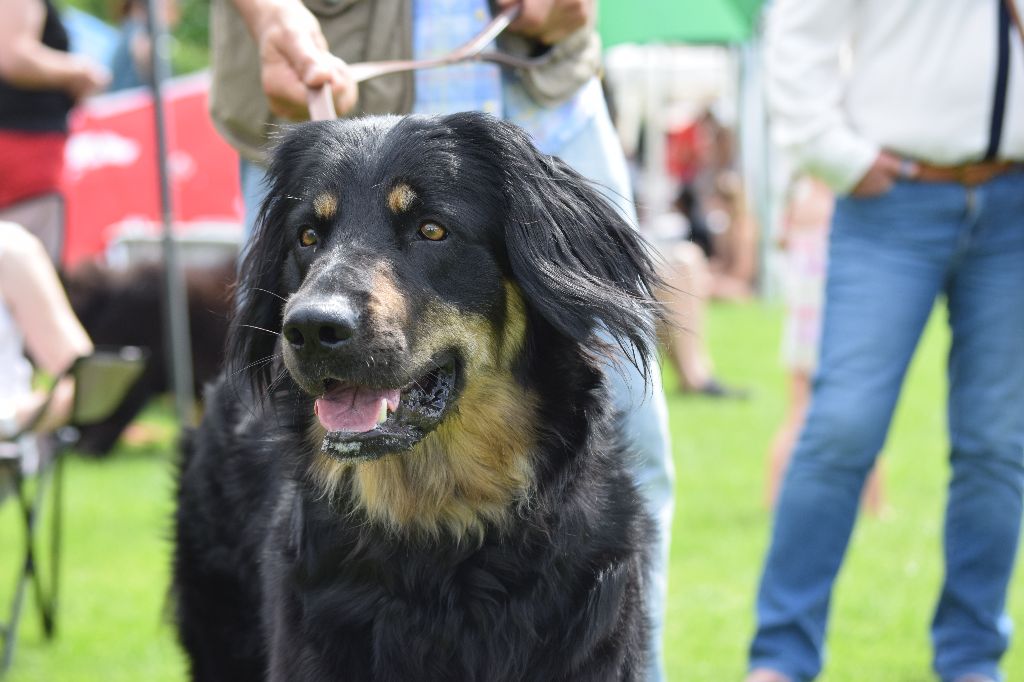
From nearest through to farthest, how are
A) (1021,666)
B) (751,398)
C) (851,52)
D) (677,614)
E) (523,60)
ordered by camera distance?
(523,60) → (851,52) → (1021,666) → (677,614) → (751,398)

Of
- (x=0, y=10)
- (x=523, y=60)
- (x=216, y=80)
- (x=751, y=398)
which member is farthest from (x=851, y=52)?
(x=751, y=398)

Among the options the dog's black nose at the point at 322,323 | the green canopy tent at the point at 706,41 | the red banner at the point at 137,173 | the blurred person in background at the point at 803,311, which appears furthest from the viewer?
the red banner at the point at 137,173

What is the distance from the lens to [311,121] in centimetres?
266

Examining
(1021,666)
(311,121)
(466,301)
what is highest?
(311,121)

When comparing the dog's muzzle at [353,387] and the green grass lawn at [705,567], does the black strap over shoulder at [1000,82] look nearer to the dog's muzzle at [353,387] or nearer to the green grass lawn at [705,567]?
the green grass lawn at [705,567]

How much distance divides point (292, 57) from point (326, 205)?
1.13 feet

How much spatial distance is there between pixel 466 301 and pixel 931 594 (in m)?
3.19

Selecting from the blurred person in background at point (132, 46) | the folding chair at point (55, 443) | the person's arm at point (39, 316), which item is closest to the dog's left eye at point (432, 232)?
the folding chair at point (55, 443)

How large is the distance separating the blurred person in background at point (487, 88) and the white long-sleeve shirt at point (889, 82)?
831mm

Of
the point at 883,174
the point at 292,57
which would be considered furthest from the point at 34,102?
the point at 883,174

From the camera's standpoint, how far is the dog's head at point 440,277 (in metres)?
2.34

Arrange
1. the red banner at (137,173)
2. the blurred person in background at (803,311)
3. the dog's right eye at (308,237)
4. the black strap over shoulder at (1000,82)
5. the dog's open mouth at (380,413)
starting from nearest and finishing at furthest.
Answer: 1. the dog's open mouth at (380,413)
2. the dog's right eye at (308,237)
3. the black strap over shoulder at (1000,82)
4. the blurred person in background at (803,311)
5. the red banner at (137,173)

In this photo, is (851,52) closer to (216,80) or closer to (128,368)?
(216,80)

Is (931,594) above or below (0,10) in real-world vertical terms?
below
